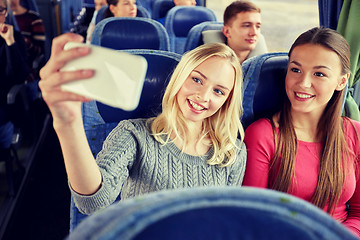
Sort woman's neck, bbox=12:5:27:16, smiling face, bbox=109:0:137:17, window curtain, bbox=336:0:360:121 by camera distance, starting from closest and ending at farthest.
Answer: window curtain, bbox=336:0:360:121 → woman's neck, bbox=12:5:27:16 → smiling face, bbox=109:0:137:17

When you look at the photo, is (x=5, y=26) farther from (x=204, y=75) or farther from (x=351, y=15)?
(x=351, y=15)

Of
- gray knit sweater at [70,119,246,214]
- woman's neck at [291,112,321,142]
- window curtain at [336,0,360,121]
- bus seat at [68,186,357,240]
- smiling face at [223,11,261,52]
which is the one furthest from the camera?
smiling face at [223,11,261,52]

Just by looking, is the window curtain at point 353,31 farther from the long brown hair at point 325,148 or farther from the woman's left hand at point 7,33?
the woman's left hand at point 7,33

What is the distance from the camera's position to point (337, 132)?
1.33 meters

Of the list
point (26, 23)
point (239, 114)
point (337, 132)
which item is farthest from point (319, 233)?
point (26, 23)

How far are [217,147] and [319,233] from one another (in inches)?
32.5

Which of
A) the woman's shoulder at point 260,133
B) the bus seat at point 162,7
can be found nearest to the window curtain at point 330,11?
the woman's shoulder at point 260,133

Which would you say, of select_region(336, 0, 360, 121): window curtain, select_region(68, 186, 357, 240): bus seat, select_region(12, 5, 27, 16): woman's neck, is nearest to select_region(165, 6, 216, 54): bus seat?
select_region(12, 5, 27, 16): woman's neck

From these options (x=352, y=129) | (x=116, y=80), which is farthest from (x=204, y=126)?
(x=116, y=80)

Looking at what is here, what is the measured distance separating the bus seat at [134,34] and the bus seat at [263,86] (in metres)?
0.98

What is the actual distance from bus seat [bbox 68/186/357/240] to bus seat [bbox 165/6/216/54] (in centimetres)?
325

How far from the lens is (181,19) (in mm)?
3512

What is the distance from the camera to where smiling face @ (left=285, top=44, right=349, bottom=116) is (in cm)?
124

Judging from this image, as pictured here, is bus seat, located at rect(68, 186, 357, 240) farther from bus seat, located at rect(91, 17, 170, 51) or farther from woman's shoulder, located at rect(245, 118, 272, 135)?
bus seat, located at rect(91, 17, 170, 51)
